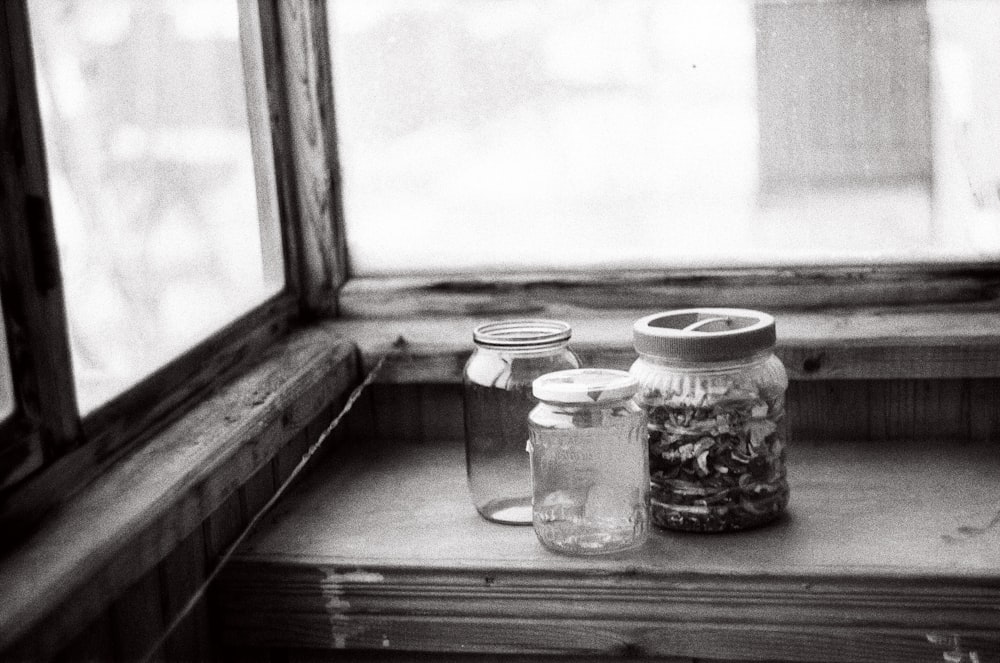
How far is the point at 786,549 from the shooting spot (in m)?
1.18


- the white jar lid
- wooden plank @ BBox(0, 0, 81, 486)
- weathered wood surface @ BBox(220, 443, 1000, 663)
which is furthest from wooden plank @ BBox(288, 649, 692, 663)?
wooden plank @ BBox(0, 0, 81, 486)

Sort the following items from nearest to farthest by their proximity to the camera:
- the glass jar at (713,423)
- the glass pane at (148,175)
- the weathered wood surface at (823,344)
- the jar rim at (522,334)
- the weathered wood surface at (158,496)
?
the weathered wood surface at (158,496) → the glass pane at (148,175) → the glass jar at (713,423) → the jar rim at (522,334) → the weathered wood surface at (823,344)

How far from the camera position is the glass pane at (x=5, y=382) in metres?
0.97

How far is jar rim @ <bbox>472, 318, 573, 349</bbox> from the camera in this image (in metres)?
1.28

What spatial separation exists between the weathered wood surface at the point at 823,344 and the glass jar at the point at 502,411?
0.16 m

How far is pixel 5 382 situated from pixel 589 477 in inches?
21.9

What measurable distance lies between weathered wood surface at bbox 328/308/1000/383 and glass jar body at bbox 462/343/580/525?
16 cm

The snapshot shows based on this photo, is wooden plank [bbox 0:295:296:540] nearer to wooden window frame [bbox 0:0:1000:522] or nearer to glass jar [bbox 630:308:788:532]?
wooden window frame [bbox 0:0:1000:522]

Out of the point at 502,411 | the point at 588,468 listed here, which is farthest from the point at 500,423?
the point at 588,468

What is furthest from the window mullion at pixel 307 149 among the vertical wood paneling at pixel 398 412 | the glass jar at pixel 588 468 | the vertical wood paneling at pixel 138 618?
the vertical wood paneling at pixel 138 618

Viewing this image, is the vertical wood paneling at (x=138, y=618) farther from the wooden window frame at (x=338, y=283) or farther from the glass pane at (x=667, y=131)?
A: the glass pane at (x=667, y=131)

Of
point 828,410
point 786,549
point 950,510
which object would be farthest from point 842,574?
point 828,410

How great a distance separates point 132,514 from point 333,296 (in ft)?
2.25

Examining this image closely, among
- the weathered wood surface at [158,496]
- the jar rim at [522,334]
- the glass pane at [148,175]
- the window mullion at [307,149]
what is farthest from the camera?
the window mullion at [307,149]
